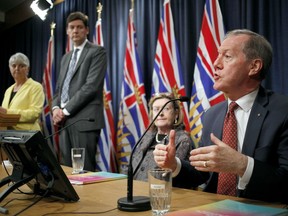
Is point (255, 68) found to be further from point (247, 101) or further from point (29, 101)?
point (29, 101)

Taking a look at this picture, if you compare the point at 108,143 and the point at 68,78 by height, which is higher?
the point at 68,78

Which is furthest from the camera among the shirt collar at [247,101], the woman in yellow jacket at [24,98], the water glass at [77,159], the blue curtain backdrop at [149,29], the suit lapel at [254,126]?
the woman in yellow jacket at [24,98]

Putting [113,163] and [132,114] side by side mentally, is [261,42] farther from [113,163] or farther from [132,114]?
[113,163]

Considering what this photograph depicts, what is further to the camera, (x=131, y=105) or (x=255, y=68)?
(x=131, y=105)

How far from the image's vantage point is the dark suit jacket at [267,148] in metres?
1.36

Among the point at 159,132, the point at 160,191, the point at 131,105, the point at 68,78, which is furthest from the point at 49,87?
the point at 160,191

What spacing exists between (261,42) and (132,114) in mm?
2373

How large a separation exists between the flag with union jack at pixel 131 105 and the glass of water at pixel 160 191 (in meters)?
2.71

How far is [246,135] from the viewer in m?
1.61

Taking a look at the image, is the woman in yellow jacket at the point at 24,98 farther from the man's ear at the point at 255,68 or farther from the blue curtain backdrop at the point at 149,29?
the man's ear at the point at 255,68

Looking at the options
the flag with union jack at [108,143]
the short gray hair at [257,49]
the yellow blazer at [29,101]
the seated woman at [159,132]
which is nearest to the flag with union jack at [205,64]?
the seated woman at [159,132]

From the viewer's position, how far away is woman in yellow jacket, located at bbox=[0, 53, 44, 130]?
383cm

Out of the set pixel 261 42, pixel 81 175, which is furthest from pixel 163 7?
pixel 81 175

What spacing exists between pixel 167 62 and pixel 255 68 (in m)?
1.97
